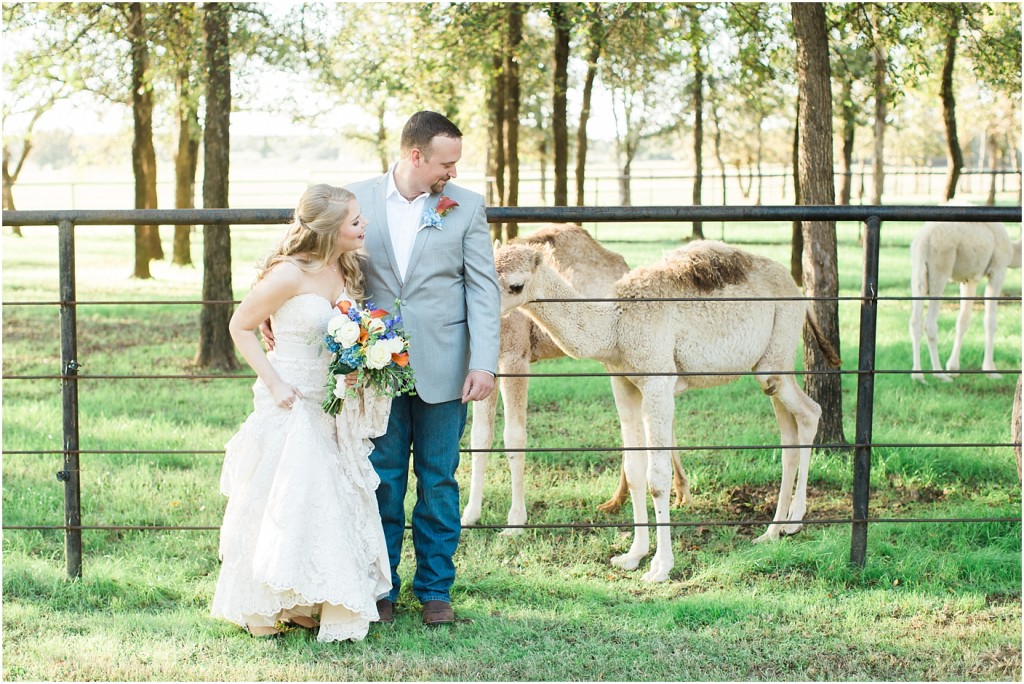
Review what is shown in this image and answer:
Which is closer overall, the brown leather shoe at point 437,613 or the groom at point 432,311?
the groom at point 432,311

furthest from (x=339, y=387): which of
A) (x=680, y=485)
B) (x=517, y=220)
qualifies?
(x=680, y=485)

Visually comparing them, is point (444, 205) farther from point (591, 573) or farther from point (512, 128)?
point (512, 128)

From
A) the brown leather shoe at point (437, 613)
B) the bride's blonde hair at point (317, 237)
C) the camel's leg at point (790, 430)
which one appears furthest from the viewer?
the camel's leg at point (790, 430)

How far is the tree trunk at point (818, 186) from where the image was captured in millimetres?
7191

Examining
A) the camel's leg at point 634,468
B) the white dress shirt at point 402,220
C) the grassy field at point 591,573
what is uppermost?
the white dress shirt at point 402,220

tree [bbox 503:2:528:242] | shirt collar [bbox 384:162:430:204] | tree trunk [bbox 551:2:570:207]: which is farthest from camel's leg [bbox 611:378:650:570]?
tree [bbox 503:2:528:242]

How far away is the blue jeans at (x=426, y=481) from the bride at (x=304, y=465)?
16cm

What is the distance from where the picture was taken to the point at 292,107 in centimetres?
1978

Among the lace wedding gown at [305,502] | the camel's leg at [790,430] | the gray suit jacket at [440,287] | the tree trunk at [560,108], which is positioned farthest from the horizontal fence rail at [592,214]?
the tree trunk at [560,108]

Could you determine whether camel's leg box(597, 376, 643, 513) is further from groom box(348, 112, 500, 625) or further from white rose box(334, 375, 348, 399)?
white rose box(334, 375, 348, 399)

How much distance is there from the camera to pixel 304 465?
405 cm

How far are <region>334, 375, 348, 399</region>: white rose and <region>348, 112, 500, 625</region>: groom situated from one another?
35 centimetres

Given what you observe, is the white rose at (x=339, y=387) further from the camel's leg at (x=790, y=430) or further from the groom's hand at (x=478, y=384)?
the camel's leg at (x=790, y=430)

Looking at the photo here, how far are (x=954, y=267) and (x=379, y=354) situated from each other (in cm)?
883
